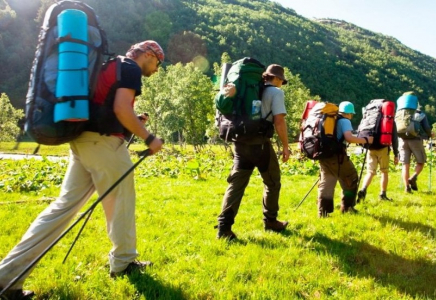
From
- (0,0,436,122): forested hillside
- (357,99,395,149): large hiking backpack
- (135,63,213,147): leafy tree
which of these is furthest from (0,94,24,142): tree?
(357,99,395,149): large hiking backpack

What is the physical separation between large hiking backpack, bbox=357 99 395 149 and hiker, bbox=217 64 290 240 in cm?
339

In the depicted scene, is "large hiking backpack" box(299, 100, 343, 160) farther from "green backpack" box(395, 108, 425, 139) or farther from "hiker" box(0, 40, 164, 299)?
"green backpack" box(395, 108, 425, 139)

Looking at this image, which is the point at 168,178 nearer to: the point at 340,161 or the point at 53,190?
the point at 53,190

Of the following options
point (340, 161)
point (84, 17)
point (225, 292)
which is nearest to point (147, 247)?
→ point (225, 292)

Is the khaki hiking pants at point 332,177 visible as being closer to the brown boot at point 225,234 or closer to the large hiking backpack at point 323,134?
the large hiking backpack at point 323,134

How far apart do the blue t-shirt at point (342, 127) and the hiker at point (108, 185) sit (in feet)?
12.8

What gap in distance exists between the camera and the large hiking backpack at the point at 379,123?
736 cm

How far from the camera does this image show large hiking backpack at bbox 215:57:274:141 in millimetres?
4684

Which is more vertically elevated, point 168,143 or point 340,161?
point 340,161

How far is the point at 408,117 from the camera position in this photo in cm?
884

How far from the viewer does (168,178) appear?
12.4 metres

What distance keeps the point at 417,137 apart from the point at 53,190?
33.7 feet

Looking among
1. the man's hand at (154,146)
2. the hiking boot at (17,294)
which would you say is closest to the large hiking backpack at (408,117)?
the man's hand at (154,146)

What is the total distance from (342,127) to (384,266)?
2.72 metres
